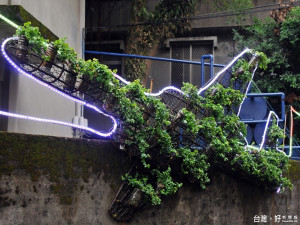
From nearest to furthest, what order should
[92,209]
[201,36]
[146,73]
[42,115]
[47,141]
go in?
[47,141]
[92,209]
[42,115]
[146,73]
[201,36]

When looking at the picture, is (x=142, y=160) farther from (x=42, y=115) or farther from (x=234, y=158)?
(x=42, y=115)

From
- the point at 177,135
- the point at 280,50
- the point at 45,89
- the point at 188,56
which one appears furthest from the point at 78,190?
the point at 188,56

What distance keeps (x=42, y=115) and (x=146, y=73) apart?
384 cm

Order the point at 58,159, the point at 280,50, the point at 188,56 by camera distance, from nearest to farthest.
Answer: the point at 58,159 < the point at 280,50 < the point at 188,56

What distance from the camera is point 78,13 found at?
817cm

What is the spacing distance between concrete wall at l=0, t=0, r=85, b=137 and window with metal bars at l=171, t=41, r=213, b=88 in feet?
11.6

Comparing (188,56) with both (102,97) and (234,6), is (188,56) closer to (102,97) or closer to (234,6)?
(234,6)

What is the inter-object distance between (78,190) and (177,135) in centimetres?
148

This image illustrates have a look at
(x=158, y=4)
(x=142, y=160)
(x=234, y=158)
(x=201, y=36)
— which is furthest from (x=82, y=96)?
(x=201, y=36)

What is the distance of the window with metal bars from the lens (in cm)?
1109

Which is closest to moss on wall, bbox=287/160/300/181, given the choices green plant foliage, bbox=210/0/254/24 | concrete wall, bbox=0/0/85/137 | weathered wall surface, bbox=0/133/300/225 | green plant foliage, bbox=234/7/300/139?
weathered wall surface, bbox=0/133/300/225

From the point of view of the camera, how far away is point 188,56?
11.1m

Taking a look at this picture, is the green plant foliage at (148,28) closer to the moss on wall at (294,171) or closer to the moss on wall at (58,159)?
the moss on wall at (294,171)

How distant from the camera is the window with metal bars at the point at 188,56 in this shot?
1109cm
